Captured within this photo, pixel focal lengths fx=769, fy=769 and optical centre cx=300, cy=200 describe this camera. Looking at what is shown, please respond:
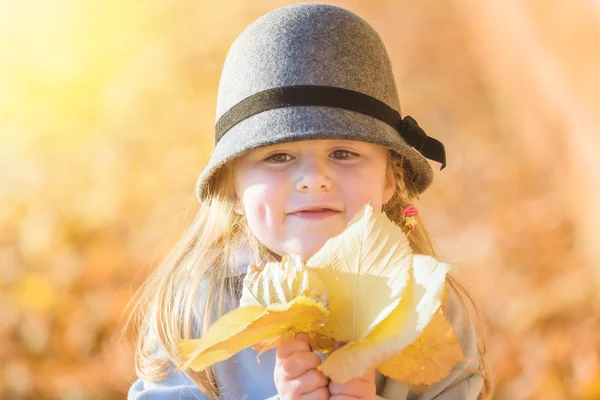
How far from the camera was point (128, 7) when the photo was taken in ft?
10.7

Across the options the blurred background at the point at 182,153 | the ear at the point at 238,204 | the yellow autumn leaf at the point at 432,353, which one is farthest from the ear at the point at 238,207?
the blurred background at the point at 182,153

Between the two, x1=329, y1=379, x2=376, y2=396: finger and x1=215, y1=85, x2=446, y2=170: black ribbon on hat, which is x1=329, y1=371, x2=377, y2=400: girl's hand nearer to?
x1=329, y1=379, x2=376, y2=396: finger

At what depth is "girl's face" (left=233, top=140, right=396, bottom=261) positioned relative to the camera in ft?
4.34

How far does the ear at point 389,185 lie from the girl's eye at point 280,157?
9.3 inches

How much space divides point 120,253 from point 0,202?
54 centimetres

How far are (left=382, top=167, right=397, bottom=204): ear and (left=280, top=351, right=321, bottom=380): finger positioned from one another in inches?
20.5

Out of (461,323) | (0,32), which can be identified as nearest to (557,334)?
(461,323)

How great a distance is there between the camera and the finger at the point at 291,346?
1085 millimetres

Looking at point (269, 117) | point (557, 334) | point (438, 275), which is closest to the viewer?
point (438, 275)

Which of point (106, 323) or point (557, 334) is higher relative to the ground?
point (106, 323)

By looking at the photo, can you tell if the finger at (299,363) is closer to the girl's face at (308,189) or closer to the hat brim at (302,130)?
the girl's face at (308,189)

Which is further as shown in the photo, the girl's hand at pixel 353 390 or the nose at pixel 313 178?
the nose at pixel 313 178

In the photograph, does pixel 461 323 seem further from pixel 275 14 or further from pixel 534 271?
pixel 534 271

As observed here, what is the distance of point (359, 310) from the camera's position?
0.98 meters
